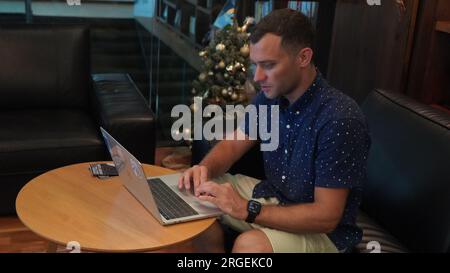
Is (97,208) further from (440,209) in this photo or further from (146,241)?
(440,209)

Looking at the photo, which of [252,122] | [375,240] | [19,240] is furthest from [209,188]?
[19,240]

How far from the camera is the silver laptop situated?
1.69m

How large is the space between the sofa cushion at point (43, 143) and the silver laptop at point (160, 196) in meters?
0.81

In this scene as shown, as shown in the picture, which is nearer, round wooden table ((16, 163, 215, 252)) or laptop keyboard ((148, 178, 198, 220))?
round wooden table ((16, 163, 215, 252))

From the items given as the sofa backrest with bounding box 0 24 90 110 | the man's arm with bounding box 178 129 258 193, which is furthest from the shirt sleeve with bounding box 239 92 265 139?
the sofa backrest with bounding box 0 24 90 110

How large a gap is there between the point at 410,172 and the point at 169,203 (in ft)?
2.71

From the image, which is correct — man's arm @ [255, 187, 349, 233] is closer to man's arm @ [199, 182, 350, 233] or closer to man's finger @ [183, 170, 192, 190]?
man's arm @ [199, 182, 350, 233]

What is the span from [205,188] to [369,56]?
1716 millimetres

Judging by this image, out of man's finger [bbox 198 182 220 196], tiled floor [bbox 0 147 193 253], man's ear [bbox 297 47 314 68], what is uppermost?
man's ear [bbox 297 47 314 68]

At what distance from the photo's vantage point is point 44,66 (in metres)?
3.05

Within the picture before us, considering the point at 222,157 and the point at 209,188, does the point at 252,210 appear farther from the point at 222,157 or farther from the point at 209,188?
the point at 222,157

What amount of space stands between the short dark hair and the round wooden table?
589 millimetres

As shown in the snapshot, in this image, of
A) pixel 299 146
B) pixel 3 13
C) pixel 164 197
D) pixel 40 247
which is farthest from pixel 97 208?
pixel 3 13

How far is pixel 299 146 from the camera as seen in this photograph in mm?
1803
